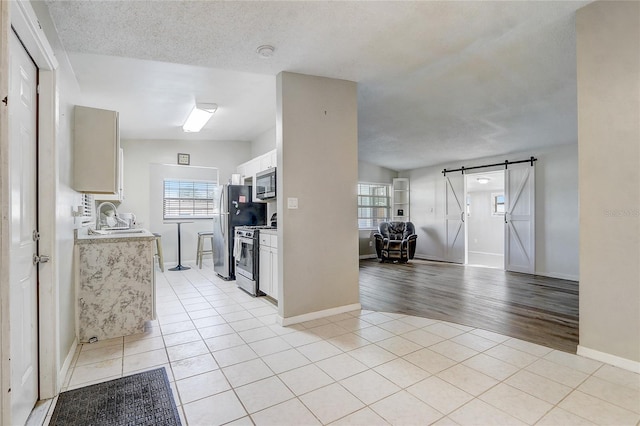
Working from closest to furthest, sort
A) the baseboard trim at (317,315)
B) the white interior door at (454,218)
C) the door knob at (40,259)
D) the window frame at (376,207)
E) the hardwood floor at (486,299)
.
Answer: the door knob at (40,259) < the hardwood floor at (486,299) < the baseboard trim at (317,315) < the white interior door at (454,218) < the window frame at (376,207)

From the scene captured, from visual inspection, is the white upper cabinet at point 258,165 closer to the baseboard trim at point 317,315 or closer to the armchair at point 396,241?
the baseboard trim at point 317,315

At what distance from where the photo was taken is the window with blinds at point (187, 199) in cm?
643

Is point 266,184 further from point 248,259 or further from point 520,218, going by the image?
point 520,218

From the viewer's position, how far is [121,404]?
5.99 ft

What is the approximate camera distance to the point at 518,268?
5.99 metres

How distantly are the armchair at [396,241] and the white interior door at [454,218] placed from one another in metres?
0.79

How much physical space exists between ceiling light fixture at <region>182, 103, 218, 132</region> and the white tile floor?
2.71 meters

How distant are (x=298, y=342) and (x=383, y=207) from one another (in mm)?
6192

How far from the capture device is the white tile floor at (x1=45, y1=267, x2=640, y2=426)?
171 cm

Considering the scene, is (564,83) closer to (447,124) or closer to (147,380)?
(447,124)

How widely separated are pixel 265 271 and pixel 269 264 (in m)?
0.18

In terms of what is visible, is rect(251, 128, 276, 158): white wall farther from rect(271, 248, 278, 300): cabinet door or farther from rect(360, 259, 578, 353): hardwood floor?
rect(360, 259, 578, 353): hardwood floor

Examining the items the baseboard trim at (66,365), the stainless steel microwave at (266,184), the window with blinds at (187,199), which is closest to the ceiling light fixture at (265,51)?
the stainless steel microwave at (266,184)

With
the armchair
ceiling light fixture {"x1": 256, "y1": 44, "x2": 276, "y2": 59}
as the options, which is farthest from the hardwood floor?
ceiling light fixture {"x1": 256, "y1": 44, "x2": 276, "y2": 59}
